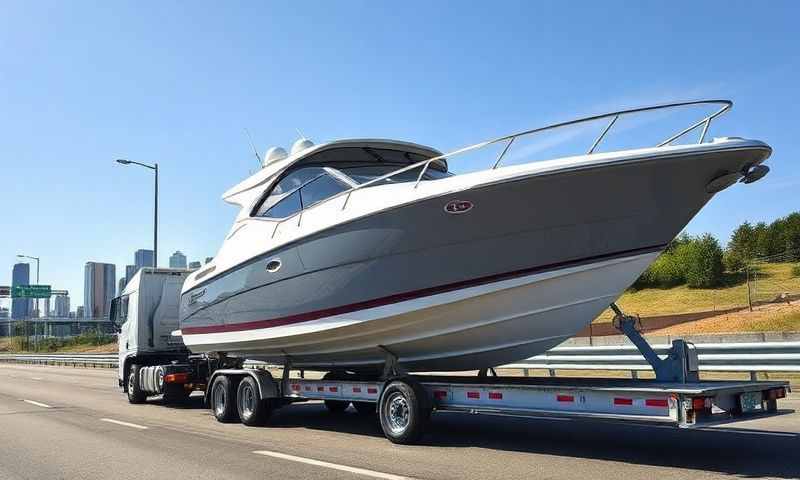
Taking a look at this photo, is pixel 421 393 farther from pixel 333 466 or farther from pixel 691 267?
pixel 691 267

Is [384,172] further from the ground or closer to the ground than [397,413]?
further from the ground

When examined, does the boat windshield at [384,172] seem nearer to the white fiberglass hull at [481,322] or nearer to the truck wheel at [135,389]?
the white fiberglass hull at [481,322]

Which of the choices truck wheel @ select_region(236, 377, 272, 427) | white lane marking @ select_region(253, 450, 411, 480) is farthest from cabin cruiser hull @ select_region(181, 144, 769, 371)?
A: truck wheel @ select_region(236, 377, 272, 427)

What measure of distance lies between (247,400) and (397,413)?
3.46 m

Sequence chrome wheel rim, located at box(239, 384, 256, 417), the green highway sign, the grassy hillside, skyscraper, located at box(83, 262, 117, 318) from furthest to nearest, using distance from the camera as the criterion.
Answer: skyscraper, located at box(83, 262, 117, 318) → the green highway sign → the grassy hillside → chrome wheel rim, located at box(239, 384, 256, 417)

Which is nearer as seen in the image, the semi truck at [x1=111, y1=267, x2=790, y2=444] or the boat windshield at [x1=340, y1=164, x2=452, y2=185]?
the semi truck at [x1=111, y1=267, x2=790, y2=444]

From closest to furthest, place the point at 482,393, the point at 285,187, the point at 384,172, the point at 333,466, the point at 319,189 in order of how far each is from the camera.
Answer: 1. the point at 333,466
2. the point at 482,393
3. the point at 319,189
4. the point at 384,172
5. the point at 285,187

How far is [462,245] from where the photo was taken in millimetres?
7117

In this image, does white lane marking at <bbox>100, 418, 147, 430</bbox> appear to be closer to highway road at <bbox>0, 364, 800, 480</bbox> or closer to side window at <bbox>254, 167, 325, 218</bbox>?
highway road at <bbox>0, 364, 800, 480</bbox>

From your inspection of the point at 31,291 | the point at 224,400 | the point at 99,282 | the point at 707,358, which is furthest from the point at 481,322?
the point at 99,282

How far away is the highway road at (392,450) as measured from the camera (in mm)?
6176

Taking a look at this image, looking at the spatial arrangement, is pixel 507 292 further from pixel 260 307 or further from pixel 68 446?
pixel 68 446

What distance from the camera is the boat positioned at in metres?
6.52

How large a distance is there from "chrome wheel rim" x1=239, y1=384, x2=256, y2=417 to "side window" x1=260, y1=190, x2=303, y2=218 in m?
2.75
